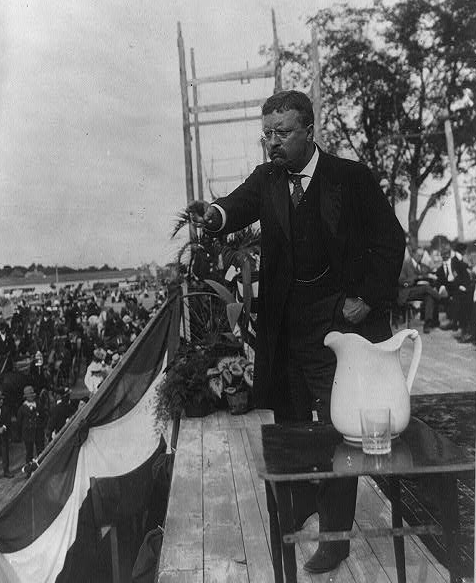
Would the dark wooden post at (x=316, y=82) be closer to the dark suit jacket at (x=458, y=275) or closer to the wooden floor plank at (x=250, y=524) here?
the dark suit jacket at (x=458, y=275)

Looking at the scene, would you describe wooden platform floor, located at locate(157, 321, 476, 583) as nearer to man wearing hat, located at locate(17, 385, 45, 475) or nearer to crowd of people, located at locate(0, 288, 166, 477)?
crowd of people, located at locate(0, 288, 166, 477)

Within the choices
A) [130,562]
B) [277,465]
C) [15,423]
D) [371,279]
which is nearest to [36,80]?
[371,279]

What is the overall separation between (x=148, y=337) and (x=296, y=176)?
3868 mm

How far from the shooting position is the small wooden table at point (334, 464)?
3.98 ft

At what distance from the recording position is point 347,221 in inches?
68.3

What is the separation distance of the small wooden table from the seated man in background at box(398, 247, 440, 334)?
3.91 meters

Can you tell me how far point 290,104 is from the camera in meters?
1.65

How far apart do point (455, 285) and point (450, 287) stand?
16 cm

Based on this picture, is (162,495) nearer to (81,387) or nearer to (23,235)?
(23,235)

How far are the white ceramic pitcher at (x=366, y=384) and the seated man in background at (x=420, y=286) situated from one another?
12.9 feet

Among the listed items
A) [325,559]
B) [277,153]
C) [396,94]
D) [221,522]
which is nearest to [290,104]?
[277,153]

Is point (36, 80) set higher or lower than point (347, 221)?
higher

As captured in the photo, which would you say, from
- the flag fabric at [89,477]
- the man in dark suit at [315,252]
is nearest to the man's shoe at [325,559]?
the man in dark suit at [315,252]

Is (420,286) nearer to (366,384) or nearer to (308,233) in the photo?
(308,233)
